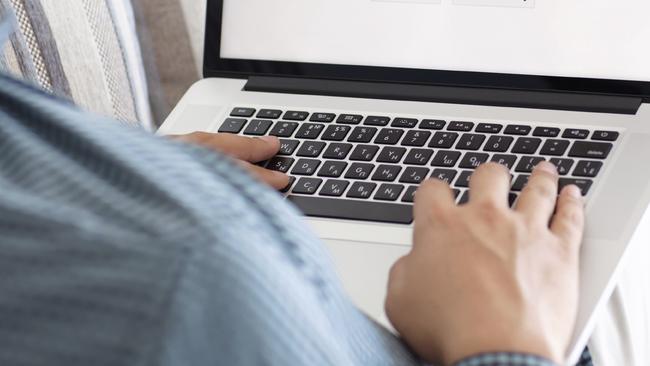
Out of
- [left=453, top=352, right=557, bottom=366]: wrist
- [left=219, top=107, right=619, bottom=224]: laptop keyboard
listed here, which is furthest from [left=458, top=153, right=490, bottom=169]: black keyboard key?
[left=453, top=352, right=557, bottom=366]: wrist

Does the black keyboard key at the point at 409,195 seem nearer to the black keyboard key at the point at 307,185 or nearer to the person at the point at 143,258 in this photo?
the black keyboard key at the point at 307,185

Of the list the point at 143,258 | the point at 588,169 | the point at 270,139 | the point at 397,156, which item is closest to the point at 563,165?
the point at 588,169

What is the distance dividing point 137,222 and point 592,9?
53cm

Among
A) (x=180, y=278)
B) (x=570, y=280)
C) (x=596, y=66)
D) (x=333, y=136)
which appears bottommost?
(x=180, y=278)

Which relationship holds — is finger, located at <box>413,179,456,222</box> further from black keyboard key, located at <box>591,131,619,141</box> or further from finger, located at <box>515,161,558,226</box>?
black keyboard key, located at <box>591,131,619,141</box>

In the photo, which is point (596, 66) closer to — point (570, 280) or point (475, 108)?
point (475, 108)

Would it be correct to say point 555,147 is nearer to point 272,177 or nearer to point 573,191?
point 573,191

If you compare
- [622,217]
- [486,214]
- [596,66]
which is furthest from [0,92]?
[596,66]

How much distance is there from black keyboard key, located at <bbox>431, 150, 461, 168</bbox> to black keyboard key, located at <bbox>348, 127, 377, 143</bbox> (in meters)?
0.06

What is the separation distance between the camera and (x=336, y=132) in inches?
29.8

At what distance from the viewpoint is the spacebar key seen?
2.19 ft

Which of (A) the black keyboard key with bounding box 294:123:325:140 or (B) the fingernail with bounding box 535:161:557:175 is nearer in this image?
(B) the fingernail with bounding box 535:161:557:175

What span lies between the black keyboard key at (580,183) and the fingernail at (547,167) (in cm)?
2

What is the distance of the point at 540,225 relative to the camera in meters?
0.52
